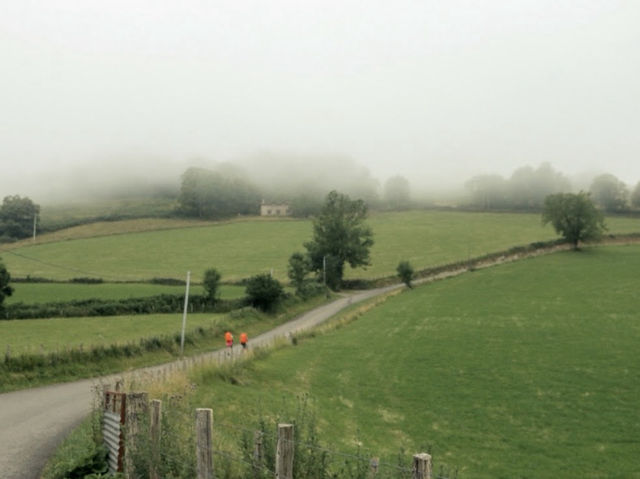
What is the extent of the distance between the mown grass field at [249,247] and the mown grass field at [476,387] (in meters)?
41.3

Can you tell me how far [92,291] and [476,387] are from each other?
1901 inches

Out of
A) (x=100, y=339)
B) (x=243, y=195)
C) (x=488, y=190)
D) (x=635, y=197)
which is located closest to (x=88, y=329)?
(x=100, y=339)

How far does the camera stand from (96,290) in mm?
60344

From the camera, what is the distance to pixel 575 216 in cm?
7862

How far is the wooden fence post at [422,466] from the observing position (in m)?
5.82

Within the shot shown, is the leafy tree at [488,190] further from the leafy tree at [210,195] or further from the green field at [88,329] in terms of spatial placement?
the green field at [88,329]

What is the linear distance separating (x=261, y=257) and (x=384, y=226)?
36327 mm

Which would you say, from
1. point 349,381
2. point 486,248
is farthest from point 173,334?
point 486,248

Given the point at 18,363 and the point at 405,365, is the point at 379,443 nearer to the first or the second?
the point at 405,365

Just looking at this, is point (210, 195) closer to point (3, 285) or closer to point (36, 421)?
point (3, 285)

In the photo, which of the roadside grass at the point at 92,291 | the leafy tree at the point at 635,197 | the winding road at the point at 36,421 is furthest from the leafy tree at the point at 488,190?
the winding road at the point at 36,421

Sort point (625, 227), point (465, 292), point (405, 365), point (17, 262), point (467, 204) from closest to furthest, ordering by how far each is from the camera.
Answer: point (405, 365)
point (465, 292)
point (17, 262)
point (625, 227)
point (467, 204)

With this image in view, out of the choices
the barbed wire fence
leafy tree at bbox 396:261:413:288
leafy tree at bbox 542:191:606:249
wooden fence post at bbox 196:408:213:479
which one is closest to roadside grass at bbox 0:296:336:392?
leafy tree at bbox 396:261:413:288

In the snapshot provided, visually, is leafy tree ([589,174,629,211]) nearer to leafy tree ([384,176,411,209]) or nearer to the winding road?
leafy tree ([384,176,411,209])
